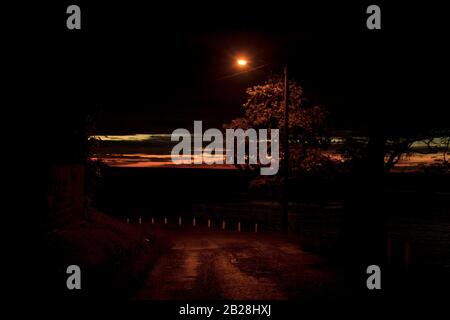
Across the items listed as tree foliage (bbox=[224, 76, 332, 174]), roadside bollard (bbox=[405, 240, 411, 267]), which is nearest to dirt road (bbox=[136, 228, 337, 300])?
roadside bollard (bbox=[405, 240, 411, 267])

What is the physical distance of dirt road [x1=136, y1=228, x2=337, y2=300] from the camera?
44.0ft

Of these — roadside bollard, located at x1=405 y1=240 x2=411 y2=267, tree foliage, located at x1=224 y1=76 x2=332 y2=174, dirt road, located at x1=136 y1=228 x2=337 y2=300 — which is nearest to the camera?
dirt road, located at x1=136 y1=228 x2=337 y2=300

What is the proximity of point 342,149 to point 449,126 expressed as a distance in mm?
4432

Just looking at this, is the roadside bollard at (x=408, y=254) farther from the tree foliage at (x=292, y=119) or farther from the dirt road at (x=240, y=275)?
the tree foliage at (x=292, y=119)

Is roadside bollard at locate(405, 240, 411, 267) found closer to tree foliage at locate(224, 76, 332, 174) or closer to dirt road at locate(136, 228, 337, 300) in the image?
dirt road at locate(136, 228, 337, 300)

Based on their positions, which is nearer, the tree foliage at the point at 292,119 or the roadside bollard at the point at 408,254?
the roadside bollard at the point at 408,254

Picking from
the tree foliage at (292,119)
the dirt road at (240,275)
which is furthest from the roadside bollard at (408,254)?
the tree foliage at (292,119)

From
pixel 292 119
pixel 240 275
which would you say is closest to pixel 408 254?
pixel 240 275

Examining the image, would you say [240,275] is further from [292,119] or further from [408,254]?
[292,119]

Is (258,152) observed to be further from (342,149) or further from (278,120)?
(342,149)

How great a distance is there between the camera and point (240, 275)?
16.5 meters

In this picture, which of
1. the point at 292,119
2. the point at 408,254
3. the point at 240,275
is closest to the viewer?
the point at 240,275

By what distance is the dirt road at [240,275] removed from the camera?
13422mm
